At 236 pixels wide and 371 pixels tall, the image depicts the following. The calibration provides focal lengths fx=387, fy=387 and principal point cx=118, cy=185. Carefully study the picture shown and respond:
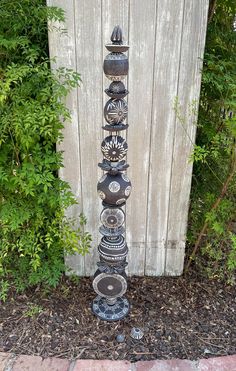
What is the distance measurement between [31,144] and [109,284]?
0.86 m

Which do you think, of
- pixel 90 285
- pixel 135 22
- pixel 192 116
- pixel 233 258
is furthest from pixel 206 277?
pixel 135 22

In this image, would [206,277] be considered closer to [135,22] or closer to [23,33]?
[135,22]

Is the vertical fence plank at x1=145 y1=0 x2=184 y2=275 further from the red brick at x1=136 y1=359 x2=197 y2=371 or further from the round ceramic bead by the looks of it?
the red brick at x1=136 y1=359 x2=197 y2=371

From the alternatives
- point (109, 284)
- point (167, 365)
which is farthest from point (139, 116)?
point (167, 365)

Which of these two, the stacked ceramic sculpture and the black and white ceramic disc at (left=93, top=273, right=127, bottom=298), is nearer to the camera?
the stacked ceramic sculpture

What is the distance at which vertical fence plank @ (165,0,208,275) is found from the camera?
6.43 feet

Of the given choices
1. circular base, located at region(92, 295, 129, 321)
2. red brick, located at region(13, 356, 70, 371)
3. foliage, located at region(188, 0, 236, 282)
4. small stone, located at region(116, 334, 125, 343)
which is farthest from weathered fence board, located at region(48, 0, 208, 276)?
red brick, located at region(13, 356, 70, 371)

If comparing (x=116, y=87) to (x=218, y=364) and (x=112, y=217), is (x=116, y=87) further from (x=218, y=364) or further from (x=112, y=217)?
(x=218, y=364)

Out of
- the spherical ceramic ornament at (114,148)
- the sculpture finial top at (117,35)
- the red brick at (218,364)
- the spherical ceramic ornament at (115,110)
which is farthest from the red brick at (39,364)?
the sculpture finial top at (117,35)

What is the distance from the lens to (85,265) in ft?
8.17

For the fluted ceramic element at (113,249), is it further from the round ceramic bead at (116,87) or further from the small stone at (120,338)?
the round ceramic bead at (116,87)

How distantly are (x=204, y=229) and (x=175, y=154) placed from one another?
1.65 ft

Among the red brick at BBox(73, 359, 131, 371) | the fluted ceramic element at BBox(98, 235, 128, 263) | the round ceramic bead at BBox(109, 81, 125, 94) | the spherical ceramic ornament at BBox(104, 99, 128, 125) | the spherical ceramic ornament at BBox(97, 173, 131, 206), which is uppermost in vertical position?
the round ceramic bead at BBox(109, 81, 125, 94)

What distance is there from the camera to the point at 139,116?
2.13 meters
